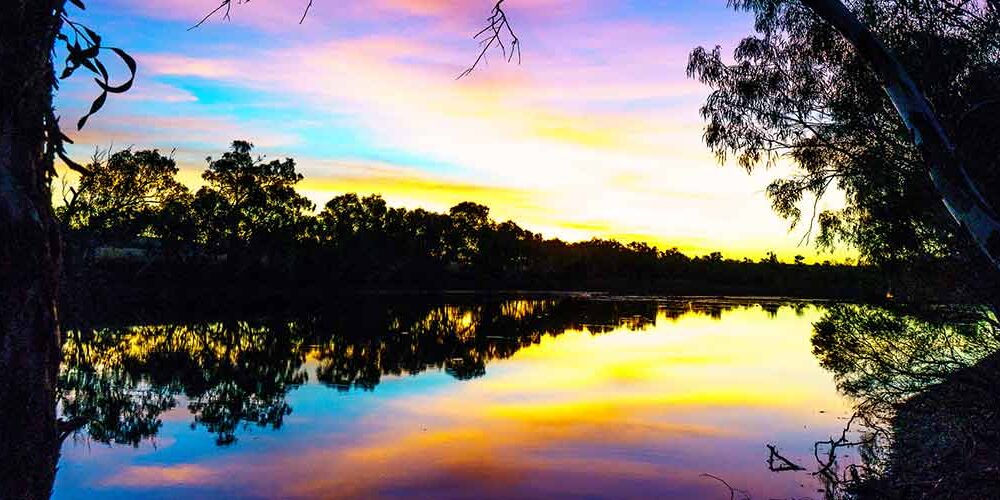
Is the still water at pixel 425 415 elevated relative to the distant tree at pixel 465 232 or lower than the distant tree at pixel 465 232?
lower

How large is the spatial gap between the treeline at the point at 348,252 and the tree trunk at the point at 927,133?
7.13 m

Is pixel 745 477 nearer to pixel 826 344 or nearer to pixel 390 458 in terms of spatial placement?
pixel 826 344

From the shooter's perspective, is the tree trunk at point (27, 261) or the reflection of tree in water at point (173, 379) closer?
the tree trunk at point (27, 261)

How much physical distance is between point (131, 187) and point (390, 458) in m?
7.37

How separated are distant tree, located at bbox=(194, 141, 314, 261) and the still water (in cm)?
2057

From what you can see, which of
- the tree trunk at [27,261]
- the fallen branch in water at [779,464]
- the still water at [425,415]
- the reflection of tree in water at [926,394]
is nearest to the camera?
the tree trunk at [27,261]

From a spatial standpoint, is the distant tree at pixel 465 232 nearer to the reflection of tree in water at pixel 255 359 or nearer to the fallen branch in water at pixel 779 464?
the reflection of tree in water at pixel 255 359

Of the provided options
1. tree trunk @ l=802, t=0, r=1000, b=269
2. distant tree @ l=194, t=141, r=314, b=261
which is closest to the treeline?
distant tree @ l=194, t=141, r=314, b=261

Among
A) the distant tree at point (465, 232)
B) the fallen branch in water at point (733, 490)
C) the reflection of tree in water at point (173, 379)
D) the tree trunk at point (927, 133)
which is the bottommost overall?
the reflection of tree in water at point (173, 379)

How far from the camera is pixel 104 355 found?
16.5 metres

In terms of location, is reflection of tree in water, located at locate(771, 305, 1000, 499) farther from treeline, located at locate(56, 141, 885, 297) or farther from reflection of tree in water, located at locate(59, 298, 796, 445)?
reflection of tree in water, located at locate(59, 298, 796, 445)

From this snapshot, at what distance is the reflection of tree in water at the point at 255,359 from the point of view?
1176 centimetres

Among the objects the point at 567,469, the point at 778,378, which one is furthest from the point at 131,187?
the point at 778,378

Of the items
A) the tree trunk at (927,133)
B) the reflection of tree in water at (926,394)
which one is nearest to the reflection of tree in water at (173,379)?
the tree trunk at (927,133)
